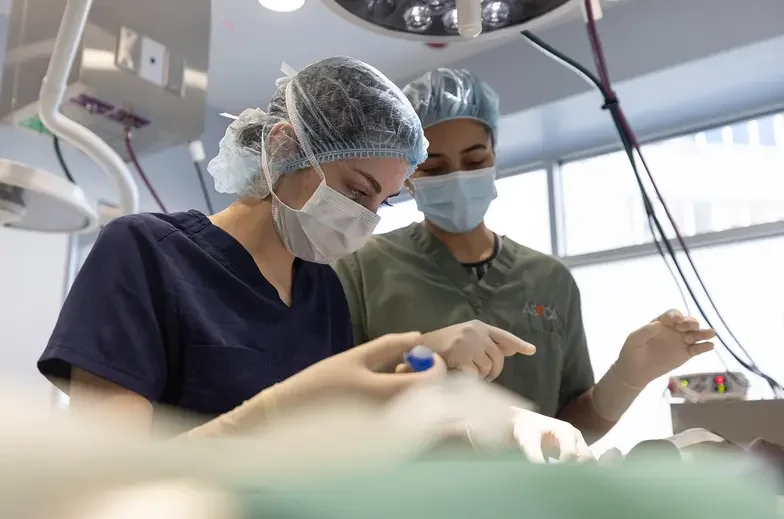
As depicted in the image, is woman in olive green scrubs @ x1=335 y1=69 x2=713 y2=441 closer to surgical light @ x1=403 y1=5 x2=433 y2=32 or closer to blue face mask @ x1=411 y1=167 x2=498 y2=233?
blue face mask @ x1=411 y1=167 x2=498 y2=233

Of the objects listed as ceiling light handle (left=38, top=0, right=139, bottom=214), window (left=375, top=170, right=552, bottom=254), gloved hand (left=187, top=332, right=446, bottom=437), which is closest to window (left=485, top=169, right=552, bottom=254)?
window (left=375, top=170, right=552, bottom=254)

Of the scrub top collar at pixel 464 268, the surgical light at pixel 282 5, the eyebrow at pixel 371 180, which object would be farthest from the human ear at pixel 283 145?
the surgical light at pixel 282 5

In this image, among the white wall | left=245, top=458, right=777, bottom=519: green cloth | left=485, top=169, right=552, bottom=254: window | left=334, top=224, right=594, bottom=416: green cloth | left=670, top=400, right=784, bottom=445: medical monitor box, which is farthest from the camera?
left=485, top=169, right=552, bottom=254: window

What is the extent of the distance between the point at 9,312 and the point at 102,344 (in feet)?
7.26

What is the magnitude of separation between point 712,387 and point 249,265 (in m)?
1.31

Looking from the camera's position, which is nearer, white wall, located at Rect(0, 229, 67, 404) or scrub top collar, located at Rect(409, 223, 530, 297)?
scrub top collar, located at Rect(409, 223, 530, 297)

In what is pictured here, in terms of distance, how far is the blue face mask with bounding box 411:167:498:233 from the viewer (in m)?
1.42

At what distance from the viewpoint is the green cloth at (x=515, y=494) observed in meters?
0.23

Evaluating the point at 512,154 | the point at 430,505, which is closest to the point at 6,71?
the point at 430,505

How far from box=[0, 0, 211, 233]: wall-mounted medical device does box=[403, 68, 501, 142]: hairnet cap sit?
0.44 meters

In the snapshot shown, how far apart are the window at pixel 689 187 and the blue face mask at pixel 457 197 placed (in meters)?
1.95

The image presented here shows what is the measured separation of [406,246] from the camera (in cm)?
148

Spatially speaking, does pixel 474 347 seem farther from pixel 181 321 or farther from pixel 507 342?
pixel 181 321

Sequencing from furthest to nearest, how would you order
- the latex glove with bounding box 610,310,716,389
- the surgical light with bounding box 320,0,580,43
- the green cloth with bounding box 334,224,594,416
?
the green cloth with bounding box 334,224,594,416, the latex glove with bounding box 610,310,716,389, the surgical light with bounding box 320,0,580,43
